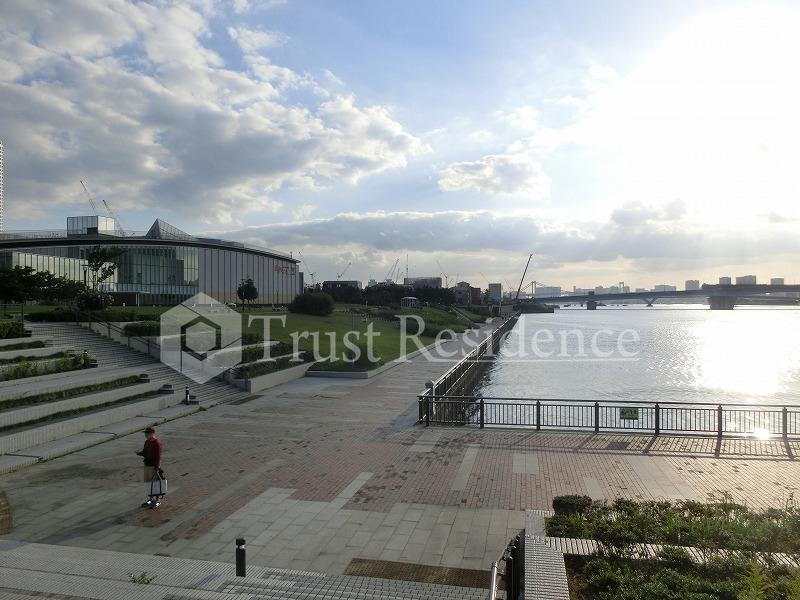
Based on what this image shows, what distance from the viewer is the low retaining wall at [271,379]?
77.9ft

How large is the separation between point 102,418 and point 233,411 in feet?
14.7

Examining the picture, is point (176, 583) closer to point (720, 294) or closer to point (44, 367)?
point (44, 367)

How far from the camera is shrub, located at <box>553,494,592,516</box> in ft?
30.2

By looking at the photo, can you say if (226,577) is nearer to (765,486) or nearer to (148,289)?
(765,486)

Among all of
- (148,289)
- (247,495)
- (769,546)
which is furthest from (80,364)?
(148,289)

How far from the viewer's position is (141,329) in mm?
25422

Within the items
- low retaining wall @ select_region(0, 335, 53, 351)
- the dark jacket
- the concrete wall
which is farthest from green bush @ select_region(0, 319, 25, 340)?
the dark jacket

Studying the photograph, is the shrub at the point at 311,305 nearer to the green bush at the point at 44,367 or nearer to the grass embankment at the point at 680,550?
the green bush at the point at 44,367

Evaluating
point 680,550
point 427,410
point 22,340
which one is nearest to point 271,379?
point 22,340

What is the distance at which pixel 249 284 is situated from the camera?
65188mm

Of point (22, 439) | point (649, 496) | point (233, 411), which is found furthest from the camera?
point (233, 411)

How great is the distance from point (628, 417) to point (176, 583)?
45.9 ft

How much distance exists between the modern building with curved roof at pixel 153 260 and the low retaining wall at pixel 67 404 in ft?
118

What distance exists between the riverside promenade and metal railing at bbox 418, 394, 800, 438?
71 centimetres
